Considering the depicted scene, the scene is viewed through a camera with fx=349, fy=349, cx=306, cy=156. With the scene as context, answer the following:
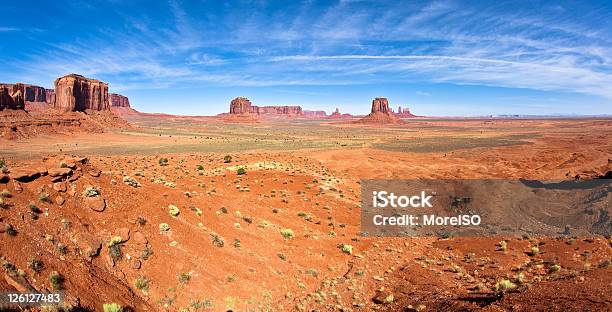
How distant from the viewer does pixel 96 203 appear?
35.9 feet

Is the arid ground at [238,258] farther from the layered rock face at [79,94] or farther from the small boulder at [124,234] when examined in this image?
the layered rock face at [79,94]

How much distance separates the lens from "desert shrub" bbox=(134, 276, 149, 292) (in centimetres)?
898

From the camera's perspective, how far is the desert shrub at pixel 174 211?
1256cm

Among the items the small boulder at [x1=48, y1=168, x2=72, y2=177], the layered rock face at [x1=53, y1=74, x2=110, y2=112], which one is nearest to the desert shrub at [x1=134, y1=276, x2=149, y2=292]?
the small boulder at [x1=48, y1=168, x2=72, y2=177]

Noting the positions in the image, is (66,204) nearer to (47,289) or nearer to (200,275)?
(47,289)

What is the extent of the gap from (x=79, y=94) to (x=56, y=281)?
11405 cm

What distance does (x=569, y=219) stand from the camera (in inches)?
801

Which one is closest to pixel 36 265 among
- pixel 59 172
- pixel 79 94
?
pixel 59 172

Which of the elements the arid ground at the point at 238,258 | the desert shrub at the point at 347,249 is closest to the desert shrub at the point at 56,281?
the arid ground at the point at 238,258

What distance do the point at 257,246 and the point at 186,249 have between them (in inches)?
116

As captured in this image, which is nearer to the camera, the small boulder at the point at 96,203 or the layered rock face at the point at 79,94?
the small boulder at the point at 96,203

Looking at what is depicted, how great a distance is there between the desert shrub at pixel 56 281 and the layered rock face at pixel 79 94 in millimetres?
109193

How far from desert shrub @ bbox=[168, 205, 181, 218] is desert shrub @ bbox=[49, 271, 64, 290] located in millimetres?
4949

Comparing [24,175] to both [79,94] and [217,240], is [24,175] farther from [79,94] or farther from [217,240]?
[79,94]
